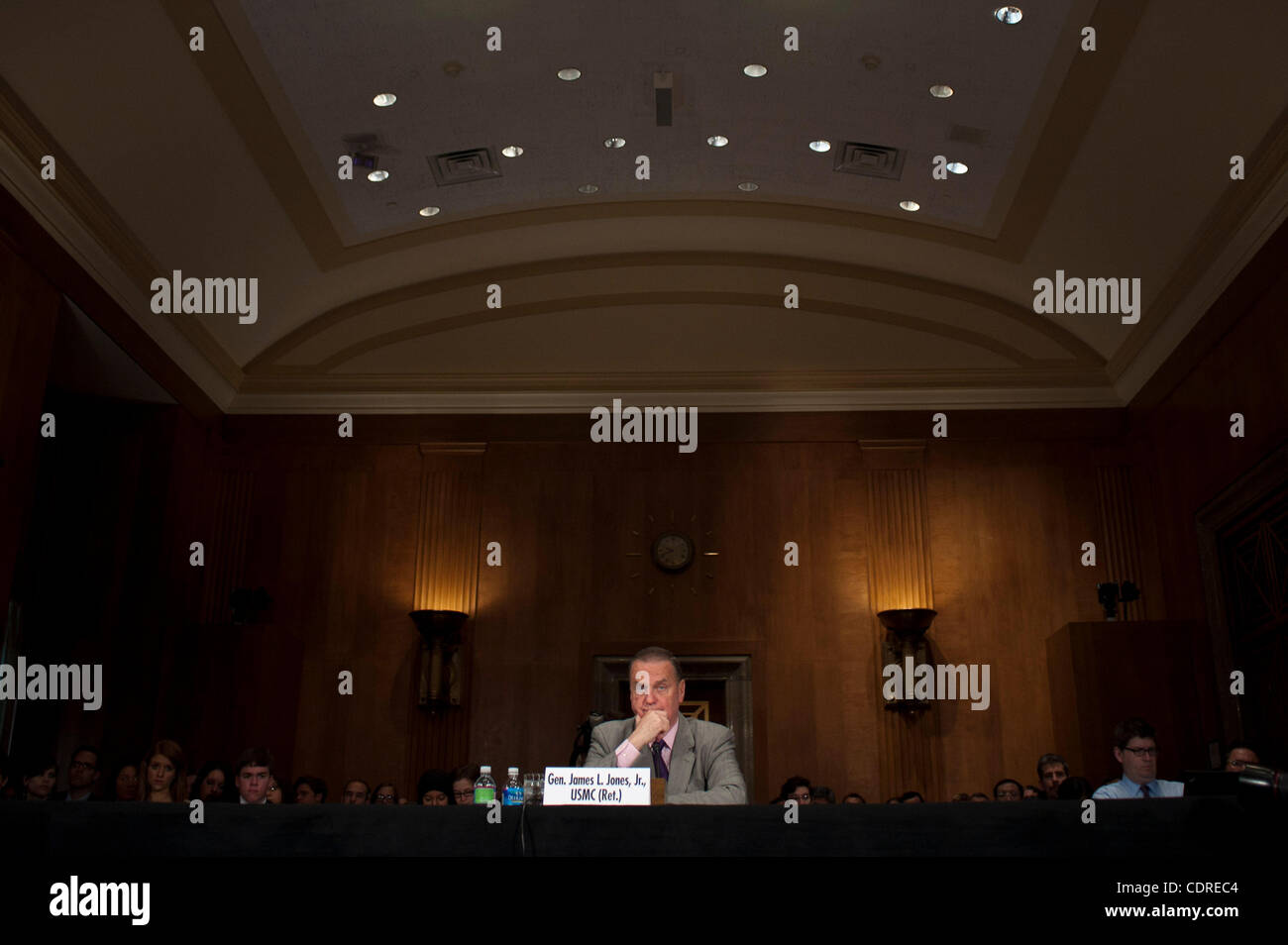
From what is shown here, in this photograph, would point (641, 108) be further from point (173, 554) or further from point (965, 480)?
point (173, 554)

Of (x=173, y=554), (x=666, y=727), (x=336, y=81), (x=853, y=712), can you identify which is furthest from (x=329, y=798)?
(x=666, y=727)

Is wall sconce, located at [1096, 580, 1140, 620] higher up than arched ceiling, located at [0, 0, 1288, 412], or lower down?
lower down

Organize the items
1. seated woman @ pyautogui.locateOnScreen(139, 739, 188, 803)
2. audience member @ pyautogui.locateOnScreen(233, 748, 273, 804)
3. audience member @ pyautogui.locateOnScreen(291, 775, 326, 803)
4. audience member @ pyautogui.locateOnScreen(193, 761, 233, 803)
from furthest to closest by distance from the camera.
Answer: audience member @ pyautogui.locateOnScreen(291, 775, 326, 803)
audience member @ pyautogui.locateOnScreen(193, 761, 233, 803)
seated woman @ pyautogui.locateOnScreen(139, 739, 188, 803)
audience member @ pyautogui.locateOnScreen(233, 748, 273, 804)

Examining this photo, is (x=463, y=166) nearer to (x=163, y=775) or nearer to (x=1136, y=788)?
(x=163, y=775)

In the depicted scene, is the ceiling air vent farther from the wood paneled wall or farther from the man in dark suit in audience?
the man in dark suit in audience

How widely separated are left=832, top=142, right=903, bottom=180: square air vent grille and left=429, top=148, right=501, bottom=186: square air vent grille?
8.25ft

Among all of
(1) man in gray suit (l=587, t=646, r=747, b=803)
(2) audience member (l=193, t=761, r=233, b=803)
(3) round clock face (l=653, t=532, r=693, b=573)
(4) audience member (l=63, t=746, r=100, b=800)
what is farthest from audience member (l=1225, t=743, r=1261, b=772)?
(4) audience member (l=63, t=746, r=100, b=800)

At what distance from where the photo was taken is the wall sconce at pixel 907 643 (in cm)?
904

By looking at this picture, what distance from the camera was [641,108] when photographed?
779 centimetres

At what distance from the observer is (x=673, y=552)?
9594 mm

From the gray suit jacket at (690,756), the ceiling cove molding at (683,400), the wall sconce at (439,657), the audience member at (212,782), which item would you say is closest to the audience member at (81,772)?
the audience member at (212,782)
